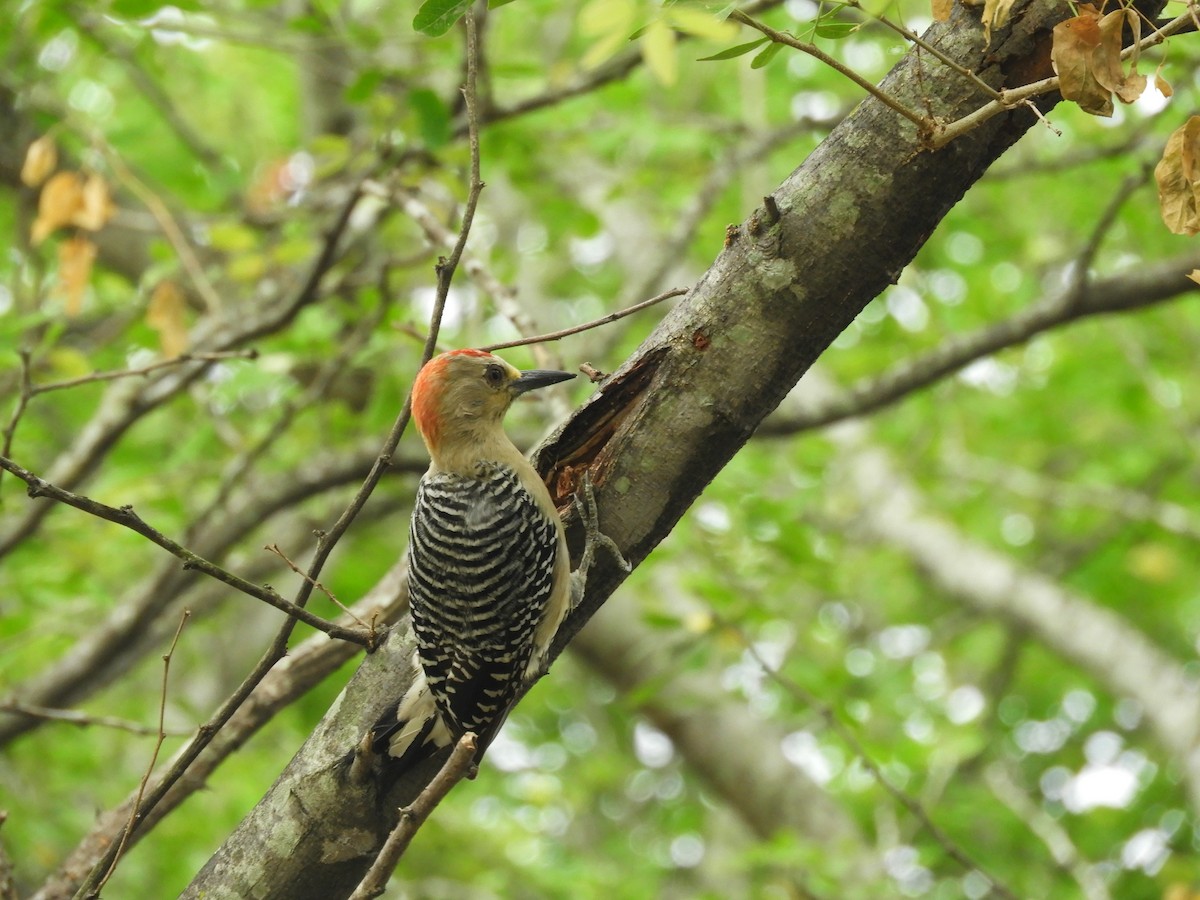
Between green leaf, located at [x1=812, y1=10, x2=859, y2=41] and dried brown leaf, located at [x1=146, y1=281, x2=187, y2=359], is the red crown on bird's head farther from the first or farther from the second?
green leaf, located at [x1=812, y1=10, x2=859, y2=41]

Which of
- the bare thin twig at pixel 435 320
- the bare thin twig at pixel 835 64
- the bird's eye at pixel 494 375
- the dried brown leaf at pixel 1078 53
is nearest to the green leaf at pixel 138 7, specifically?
the bird's eye at pixel 494 375

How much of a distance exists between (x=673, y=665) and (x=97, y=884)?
3.67 metres

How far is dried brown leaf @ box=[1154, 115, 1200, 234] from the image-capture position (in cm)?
210

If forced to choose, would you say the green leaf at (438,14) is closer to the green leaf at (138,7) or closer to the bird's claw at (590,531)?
the bird's claw at (590,531)

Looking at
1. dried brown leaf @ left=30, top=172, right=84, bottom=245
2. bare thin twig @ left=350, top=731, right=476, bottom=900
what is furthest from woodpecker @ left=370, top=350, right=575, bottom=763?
dried brown leaf @ left=30, top=172, right=84, bottom=245

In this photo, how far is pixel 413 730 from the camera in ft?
9.01

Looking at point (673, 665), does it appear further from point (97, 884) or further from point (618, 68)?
point (97, 884)

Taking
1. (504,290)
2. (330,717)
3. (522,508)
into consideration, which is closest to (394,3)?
(504,290)

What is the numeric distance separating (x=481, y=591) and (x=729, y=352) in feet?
3.99

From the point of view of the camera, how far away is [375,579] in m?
8.55

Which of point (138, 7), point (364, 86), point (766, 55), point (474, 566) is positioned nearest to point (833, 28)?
point (766, 55)

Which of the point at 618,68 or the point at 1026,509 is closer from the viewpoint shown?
the point at 618,68

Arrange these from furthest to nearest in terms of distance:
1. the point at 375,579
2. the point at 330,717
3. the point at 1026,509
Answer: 1. the point at 1026,509
2. the point at 375,579
3. the point at 330,717

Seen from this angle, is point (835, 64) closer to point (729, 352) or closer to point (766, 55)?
point (766, 55)
